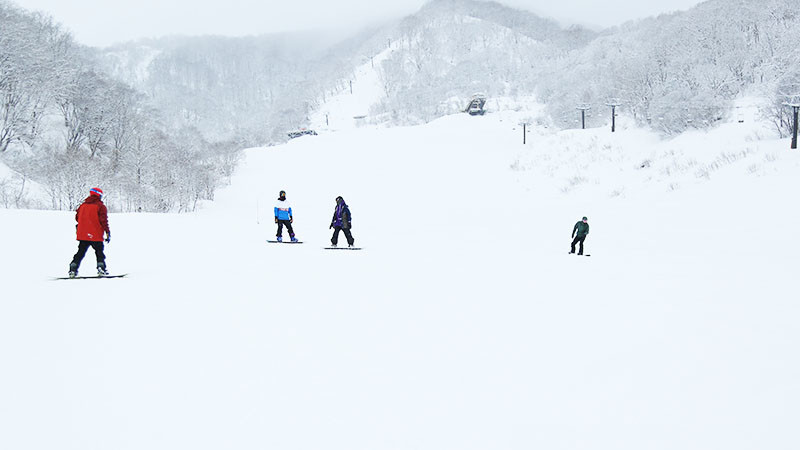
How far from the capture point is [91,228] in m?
8.74

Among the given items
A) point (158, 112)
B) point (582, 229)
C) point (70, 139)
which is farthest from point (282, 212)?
point (158, 112)

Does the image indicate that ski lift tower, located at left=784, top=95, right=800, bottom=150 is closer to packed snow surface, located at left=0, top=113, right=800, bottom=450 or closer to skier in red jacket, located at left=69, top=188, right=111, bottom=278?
packed snow surface, located at left=0, top=113, right=800, bottom=450

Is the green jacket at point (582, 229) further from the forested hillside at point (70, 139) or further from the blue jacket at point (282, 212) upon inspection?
the forested hillside at point (70, 139)

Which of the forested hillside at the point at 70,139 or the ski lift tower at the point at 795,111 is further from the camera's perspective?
the forested hillside at the point at 70,139

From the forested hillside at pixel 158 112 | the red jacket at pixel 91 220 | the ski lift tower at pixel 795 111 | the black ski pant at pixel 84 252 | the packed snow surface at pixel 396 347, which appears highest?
the forested hillside at pixel 158 112

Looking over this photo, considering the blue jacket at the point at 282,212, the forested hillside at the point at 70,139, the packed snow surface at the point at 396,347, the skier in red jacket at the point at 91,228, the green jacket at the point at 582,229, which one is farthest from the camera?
the forested hillside at the point at 70,139

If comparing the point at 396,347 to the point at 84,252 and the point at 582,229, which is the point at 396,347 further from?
the point at 582,229

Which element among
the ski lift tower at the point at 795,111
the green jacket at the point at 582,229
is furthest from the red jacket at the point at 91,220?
the ski lift tower at the point at 795,111

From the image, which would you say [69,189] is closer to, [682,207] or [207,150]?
[207,150]

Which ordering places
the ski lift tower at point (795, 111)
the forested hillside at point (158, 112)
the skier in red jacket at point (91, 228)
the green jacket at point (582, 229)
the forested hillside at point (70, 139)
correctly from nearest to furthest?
the skier in red jacket at point (91, 228) → the green jacket at point (582, 229) → the ski lift tower at point (795, 111) → the forested hillside at point (70, 139) → the forested hillside at point (158, 112)

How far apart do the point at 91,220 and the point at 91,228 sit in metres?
0.16

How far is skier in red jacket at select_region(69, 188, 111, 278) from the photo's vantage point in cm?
866

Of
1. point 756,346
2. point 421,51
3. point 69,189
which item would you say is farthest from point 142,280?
point 421,51

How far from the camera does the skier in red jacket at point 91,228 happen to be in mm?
8656
